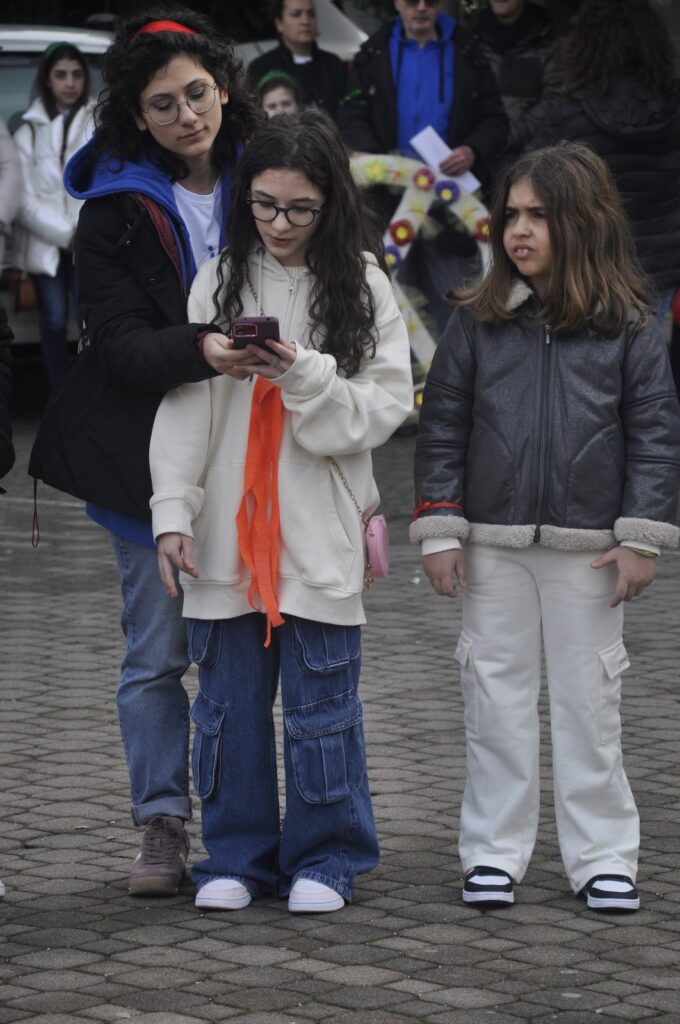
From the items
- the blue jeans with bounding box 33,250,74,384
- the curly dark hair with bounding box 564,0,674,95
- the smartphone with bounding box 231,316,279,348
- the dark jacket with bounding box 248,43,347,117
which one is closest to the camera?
the smartphone with bounding box 231,316,279,348

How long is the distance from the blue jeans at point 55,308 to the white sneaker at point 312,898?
778 cm

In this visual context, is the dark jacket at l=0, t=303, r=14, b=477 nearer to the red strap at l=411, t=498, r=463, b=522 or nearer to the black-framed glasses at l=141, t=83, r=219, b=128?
the black-framed glasses at l=141, t=83, r=219, b=128

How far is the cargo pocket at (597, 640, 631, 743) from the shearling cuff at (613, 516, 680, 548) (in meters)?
0.27

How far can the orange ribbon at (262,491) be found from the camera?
14.0 ft

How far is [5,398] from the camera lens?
14.7ft

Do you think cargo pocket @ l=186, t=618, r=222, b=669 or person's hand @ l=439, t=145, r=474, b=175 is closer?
cargo pocket @ l=186, t=618, r=222, b=669

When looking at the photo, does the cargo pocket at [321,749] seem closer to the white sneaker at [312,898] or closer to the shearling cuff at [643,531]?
the white sneaker at [312,898]

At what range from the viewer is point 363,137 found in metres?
10.9

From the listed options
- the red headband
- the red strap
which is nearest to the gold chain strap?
the red strap

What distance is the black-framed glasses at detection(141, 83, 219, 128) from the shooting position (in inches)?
171

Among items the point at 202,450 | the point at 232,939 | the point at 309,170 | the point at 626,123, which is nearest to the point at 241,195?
the point at 309,170

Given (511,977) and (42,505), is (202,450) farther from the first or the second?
(42,505)

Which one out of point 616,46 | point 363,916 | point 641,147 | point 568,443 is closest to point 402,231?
point 641,147

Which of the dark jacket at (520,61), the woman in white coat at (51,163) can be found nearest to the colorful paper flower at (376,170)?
the dark jacket at (520,61)
